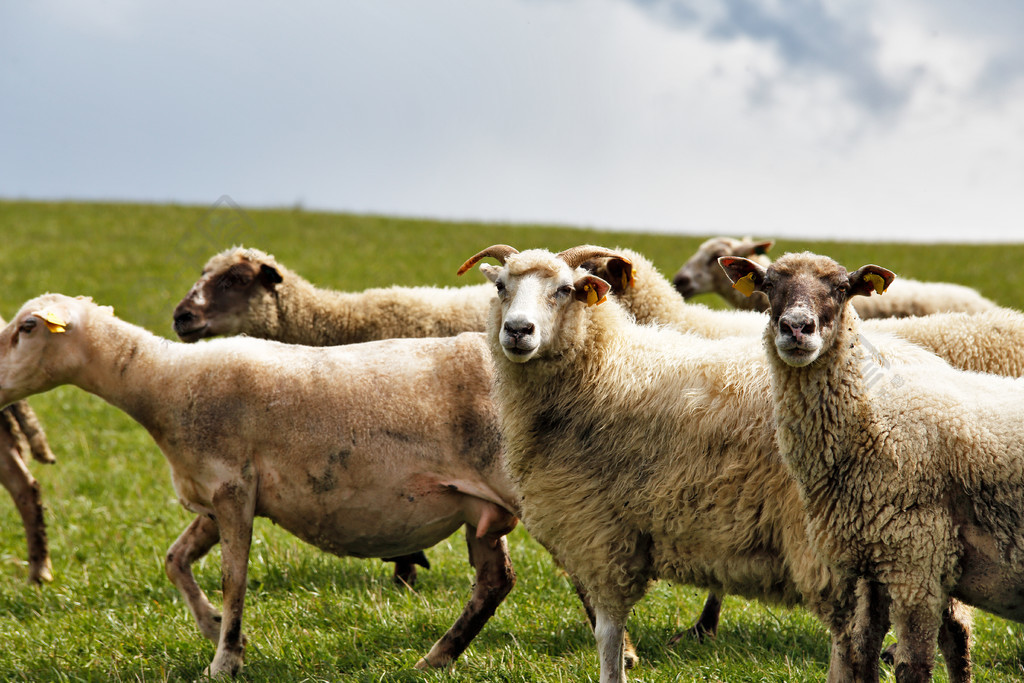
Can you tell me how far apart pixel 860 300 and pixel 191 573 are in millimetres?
6691

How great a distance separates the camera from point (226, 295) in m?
7.09

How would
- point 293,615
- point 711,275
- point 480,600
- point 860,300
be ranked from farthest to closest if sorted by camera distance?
point 711,275, point 860,300, point 293,615, point 480,600

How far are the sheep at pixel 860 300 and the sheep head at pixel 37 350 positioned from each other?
628 centimetres

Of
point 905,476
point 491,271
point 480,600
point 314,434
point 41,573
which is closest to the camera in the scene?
point 905,476

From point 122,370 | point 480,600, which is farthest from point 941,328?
point 122,370

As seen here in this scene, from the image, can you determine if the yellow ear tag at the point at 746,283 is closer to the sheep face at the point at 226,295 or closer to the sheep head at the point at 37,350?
the sheep head at the point at 37,350

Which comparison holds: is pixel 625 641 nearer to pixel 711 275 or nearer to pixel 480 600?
pixel 480 600

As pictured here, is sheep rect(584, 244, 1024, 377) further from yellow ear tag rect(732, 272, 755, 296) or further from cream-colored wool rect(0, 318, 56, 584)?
cream-colored wool rect(0, 318, 56, 584)

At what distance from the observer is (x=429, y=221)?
31.3m

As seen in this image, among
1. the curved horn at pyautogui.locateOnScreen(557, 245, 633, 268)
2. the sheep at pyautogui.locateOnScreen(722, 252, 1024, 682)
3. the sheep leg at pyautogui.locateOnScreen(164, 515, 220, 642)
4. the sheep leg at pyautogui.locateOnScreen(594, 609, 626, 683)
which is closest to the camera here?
the sheep at pyautogui.locateOnScreen(722, 252, 1024, 682)

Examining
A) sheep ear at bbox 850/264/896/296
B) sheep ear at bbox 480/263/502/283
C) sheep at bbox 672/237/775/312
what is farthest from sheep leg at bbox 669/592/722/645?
sheep at bbox 672/237/775/312

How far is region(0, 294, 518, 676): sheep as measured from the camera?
191 inches

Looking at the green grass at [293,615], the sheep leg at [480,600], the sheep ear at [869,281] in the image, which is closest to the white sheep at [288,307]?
the green grass at [293,615]

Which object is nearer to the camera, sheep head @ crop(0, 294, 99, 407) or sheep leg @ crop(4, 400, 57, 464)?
sheep head @ crop(0, 294, 99, 407)
